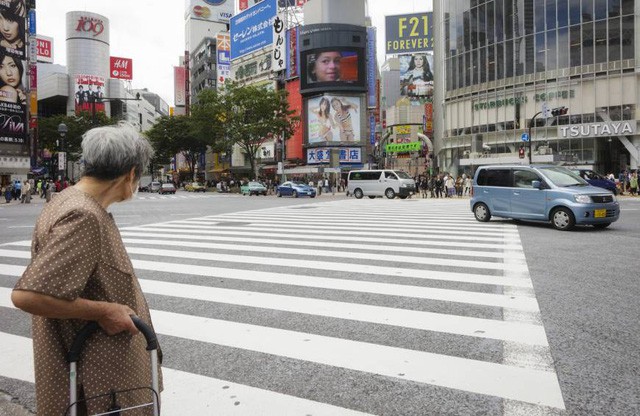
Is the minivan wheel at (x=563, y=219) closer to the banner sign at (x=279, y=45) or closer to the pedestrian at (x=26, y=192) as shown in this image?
the pedestrian at (x=26, y=192)

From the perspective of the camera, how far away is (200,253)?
924 centimetres

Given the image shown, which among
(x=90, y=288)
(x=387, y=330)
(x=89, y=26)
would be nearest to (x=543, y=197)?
(x=387, y=330)

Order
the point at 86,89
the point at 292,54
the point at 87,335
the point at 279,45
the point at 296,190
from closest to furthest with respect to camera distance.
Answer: the point at 87,335 → the point at 296,190 → the point at 292,54 → the point at 279,45 → the point at 86,89

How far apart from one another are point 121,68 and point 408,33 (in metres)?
70.4

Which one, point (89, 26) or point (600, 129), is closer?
point (600, 129)

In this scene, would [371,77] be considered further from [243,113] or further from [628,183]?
[628,183]

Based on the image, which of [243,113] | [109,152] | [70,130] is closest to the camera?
[109,152]

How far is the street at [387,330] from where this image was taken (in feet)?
10.6

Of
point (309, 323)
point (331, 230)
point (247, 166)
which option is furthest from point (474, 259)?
point (247, 166)

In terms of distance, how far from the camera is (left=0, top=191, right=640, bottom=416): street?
10.6ft

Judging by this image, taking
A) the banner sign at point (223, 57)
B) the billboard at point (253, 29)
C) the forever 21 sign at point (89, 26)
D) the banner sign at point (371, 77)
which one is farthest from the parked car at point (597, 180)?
the forever 21 sign at point (89, 26)

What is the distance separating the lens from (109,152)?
1965 mm

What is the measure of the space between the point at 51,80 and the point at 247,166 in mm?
48114

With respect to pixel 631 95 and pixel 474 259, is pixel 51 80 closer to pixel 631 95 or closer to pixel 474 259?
pixel 631 95
